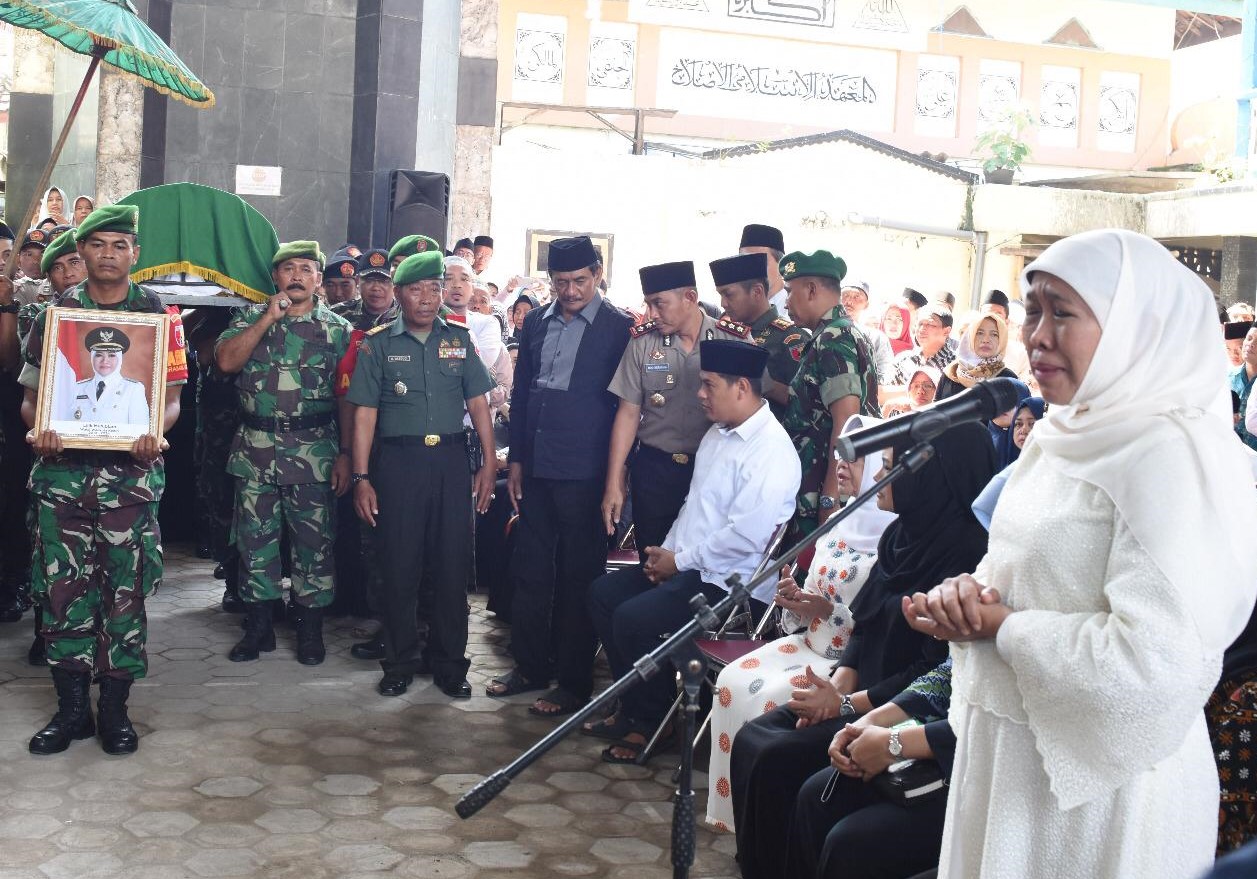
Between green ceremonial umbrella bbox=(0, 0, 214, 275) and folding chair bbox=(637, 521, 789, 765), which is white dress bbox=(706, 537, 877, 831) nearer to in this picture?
folding chair bbox=(637, 521, 789, 765)

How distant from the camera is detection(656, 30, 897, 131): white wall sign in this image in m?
25.8

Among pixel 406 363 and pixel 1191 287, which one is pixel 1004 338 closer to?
pixel 406 363

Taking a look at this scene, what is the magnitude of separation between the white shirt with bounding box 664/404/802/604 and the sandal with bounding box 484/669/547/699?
4.08ft

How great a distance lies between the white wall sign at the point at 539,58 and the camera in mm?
25562

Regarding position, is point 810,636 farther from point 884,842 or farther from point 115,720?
point 115,720

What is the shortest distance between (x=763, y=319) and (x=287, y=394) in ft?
7.43

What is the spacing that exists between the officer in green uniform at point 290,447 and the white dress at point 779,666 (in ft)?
8.67

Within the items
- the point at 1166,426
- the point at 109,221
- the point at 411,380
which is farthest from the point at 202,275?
the point at 1166,426

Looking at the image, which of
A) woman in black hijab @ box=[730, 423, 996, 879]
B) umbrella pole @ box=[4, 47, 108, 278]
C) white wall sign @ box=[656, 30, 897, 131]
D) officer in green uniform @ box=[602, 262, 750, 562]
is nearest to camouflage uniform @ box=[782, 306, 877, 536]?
officer in green uniform @ box=[602, 262, 750, 562]

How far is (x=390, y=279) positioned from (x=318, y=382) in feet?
3.77

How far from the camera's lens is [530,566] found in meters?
5.92

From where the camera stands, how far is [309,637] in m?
6.32

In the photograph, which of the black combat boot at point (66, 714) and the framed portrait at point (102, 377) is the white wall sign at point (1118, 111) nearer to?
the framed portrait at point (102, 377)

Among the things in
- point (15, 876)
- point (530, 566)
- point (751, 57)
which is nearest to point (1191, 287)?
point (15, 876)
